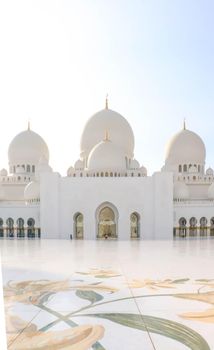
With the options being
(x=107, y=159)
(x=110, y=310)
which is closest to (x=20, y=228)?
(x=107, y=159)

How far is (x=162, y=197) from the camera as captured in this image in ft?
62.7

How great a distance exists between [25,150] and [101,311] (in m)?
24.8

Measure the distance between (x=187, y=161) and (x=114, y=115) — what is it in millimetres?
6803

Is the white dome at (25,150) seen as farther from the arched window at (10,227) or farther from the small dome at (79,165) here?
the arched window at (10,227)

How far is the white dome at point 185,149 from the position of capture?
2738cm

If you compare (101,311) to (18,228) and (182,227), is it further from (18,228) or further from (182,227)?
(18,228)

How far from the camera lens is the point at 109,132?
81.7ft

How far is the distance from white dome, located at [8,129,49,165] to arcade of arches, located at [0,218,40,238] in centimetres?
750

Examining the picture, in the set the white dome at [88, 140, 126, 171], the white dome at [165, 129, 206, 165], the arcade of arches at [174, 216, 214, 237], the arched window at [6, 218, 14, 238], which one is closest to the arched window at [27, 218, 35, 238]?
the arched window at [6, 218, 14, 238]

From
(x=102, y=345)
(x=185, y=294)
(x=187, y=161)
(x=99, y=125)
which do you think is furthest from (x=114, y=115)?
(x=102, y=345)

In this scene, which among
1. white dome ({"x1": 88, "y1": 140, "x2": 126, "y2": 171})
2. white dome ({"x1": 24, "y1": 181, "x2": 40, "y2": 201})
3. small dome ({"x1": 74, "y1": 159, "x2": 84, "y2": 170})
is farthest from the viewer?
small dome ({"x1": 74, "y1": 159, "x2": 84, "y2": 170})

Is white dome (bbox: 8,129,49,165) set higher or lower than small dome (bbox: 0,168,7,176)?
higher

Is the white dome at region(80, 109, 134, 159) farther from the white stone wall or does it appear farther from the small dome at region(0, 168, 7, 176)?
the small dome at region(0, 168, 7, 176)

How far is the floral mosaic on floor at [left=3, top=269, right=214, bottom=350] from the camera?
280 centimetres
